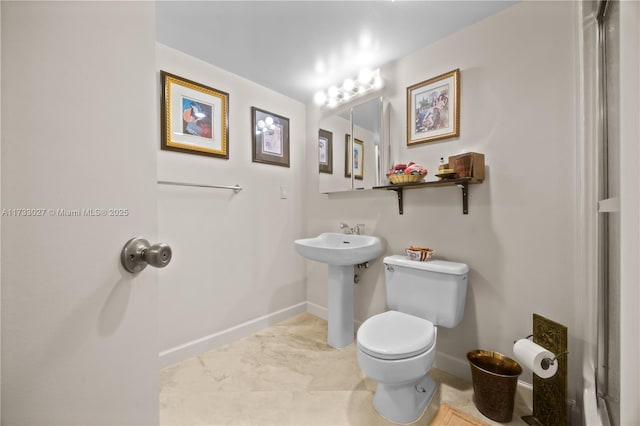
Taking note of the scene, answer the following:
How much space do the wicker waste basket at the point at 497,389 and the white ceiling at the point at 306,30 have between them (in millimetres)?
1944

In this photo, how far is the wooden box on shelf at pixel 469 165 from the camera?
4.89 ft

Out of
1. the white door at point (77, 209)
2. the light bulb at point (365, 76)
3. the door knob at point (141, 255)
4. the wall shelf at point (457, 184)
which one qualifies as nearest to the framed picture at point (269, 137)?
the light bulb at point (365, 76)

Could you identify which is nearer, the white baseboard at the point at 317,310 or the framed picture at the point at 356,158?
the framed picture at the point at 356,158

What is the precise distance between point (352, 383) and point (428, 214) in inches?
46.0

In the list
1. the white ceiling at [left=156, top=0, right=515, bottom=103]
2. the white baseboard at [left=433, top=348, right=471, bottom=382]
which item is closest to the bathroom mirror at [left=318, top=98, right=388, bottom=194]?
the white ceiling at [left=156, top=0, right=515, bottom=103]

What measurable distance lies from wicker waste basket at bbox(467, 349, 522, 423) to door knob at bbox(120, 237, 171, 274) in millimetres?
1571

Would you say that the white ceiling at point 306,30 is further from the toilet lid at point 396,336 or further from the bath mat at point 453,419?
the bath mat at point 453,419

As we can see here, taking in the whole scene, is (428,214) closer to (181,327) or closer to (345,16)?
(345,16)

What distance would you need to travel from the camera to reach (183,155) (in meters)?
1.87

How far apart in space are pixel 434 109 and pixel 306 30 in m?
0.96

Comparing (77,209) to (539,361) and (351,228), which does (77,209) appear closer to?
(539,361)

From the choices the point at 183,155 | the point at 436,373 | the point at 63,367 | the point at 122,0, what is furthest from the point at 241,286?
the point at 122,0

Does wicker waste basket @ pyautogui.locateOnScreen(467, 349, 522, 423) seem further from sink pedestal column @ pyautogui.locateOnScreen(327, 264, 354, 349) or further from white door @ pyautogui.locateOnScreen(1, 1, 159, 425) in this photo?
white door @ pyautogui.locateOnScreen(1, 1, 159, 425)

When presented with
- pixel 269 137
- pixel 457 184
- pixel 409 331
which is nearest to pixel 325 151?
pixel 269 137
